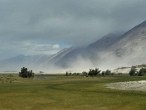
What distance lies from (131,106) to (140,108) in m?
2.79

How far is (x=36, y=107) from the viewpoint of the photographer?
52188mm

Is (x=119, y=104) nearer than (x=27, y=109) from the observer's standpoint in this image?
No

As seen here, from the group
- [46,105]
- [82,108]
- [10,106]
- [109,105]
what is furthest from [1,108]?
[109,105]

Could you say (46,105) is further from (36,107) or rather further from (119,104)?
(119,104)

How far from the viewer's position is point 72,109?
49.4 m

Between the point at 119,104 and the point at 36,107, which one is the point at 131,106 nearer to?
the point at 119,104

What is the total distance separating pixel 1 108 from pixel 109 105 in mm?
14901

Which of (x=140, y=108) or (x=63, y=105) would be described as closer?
(x=140, y=108)

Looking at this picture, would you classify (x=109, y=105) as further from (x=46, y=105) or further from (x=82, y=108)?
(x=46, y=105)

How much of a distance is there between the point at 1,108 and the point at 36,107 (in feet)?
15.6

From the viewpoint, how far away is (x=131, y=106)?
51.4 m

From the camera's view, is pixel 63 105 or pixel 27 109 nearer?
pixel 27 109

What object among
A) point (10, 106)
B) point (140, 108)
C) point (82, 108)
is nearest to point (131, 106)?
point (140, 108)

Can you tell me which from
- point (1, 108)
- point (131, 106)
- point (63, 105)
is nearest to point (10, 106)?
point (1, 108)
